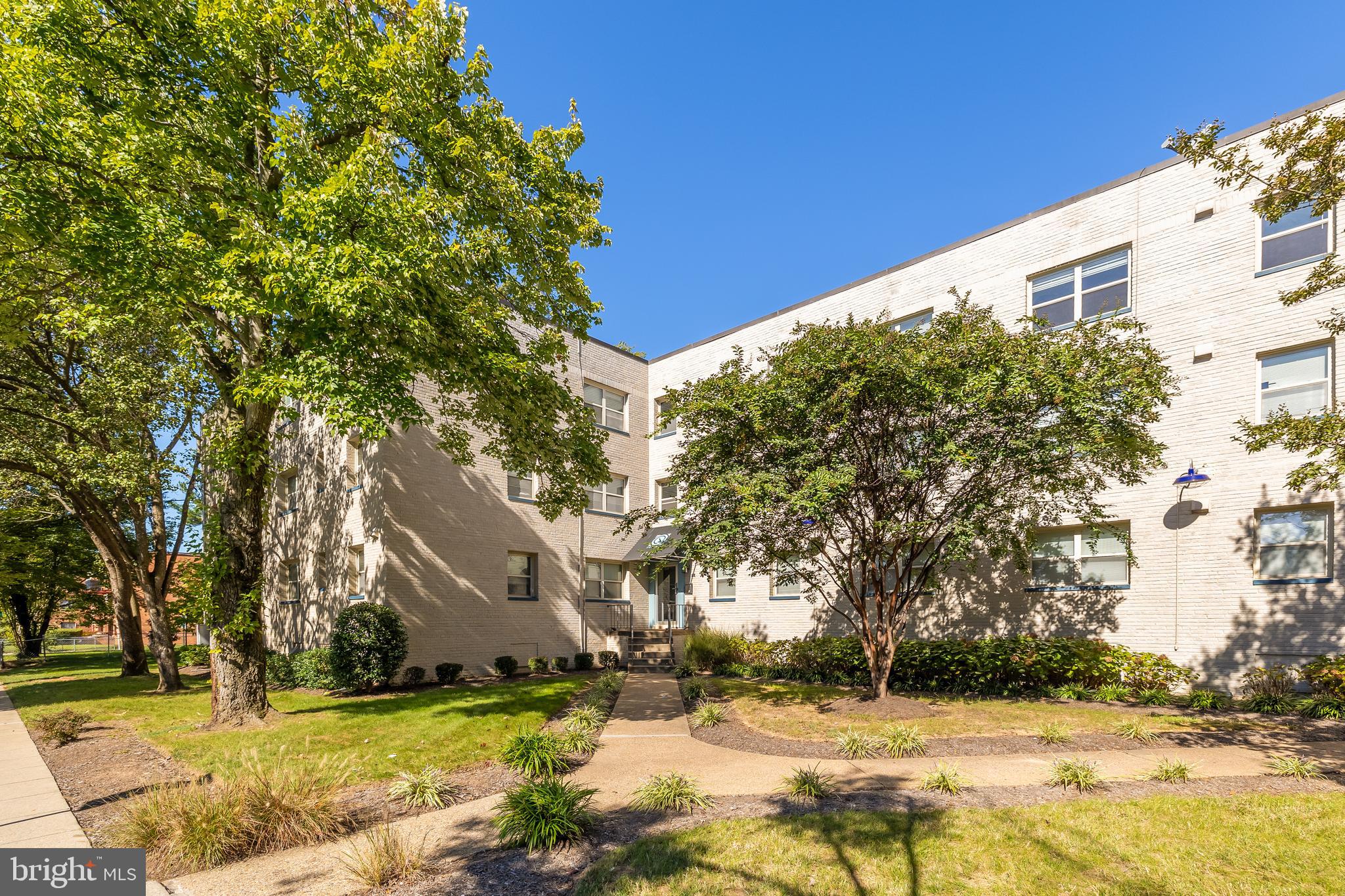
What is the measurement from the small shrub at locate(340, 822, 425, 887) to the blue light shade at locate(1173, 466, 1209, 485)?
1458 cm

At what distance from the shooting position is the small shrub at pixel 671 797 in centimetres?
643

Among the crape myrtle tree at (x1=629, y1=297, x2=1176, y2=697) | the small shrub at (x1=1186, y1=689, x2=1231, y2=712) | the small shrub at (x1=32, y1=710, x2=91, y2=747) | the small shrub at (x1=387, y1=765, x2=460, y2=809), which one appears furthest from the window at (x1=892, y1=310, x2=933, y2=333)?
the small shrub at (x1=32, y1=710, x2=91, y2=747)

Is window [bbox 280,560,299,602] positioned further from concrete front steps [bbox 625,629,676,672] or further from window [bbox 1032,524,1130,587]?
window [bbox 1032,524,1130,587]

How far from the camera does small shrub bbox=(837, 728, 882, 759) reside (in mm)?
8477

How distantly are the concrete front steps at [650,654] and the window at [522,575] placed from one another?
3.81 meters

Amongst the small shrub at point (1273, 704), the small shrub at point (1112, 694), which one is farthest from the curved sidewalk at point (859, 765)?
the small shrub at point (1112, 694)

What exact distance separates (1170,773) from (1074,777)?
1.19m

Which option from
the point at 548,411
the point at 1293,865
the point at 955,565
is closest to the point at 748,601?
the point at 955,565

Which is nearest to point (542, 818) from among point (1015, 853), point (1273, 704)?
point (1015, 853)

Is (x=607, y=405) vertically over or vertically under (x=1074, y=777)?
over

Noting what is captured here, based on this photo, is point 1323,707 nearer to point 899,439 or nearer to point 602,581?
point 899,439

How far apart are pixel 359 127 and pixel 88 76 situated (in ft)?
11.3

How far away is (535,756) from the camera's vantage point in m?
7.78

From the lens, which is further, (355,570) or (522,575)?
(522,575)
